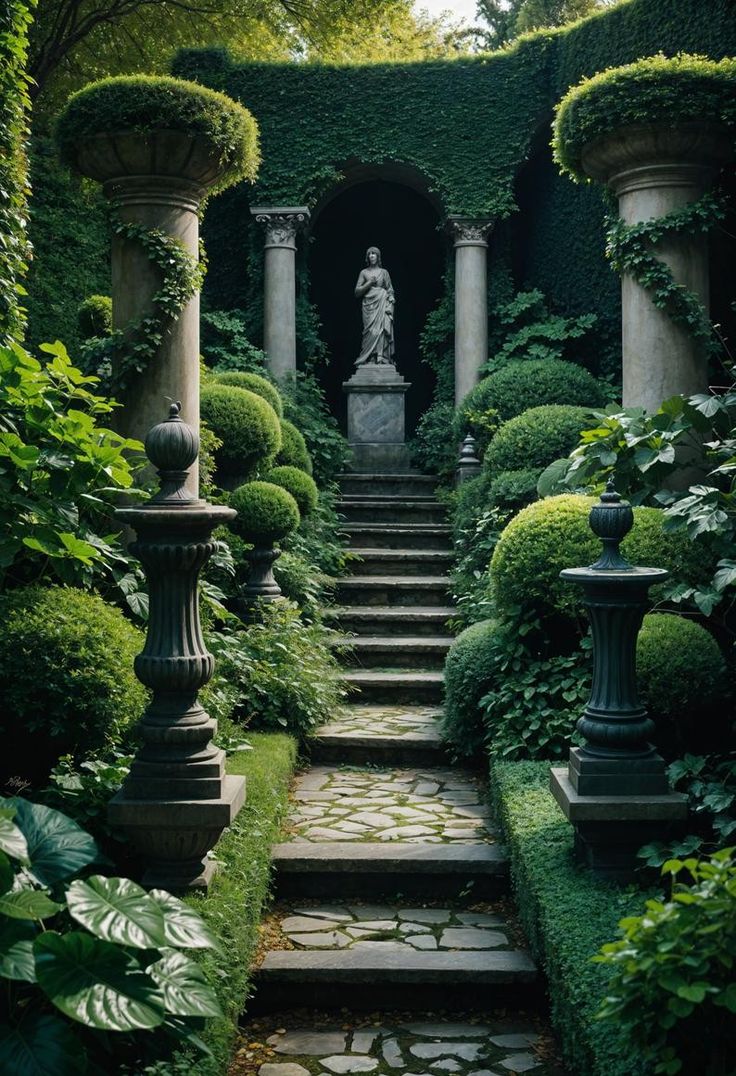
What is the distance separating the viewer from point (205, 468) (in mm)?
7914

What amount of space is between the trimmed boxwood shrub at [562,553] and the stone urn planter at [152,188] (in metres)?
2.10

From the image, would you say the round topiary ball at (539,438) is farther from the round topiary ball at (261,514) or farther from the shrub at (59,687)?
the shrub at (59,687)

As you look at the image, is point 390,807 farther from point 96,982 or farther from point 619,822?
point 96,982

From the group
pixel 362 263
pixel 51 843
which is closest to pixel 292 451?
pixel 51 843

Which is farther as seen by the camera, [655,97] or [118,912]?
[655,97]

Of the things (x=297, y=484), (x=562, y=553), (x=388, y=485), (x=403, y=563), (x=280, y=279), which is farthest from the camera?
(x=280, y=279)

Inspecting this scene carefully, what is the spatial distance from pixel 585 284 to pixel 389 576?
6210 millimetres

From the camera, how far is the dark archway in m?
18.2

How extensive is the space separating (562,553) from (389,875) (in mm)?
1993

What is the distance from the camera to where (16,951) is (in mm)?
2443

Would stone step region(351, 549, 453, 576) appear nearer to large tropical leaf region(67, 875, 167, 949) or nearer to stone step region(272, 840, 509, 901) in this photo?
stone step region(272, 840, 509, 901)

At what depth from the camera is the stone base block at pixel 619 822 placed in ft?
12.7

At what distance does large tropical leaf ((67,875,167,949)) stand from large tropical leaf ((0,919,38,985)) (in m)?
0.12

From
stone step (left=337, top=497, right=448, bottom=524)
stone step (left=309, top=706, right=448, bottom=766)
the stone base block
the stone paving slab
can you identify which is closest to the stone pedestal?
stone step (left=337, top=497, right=448, bottom=524)
